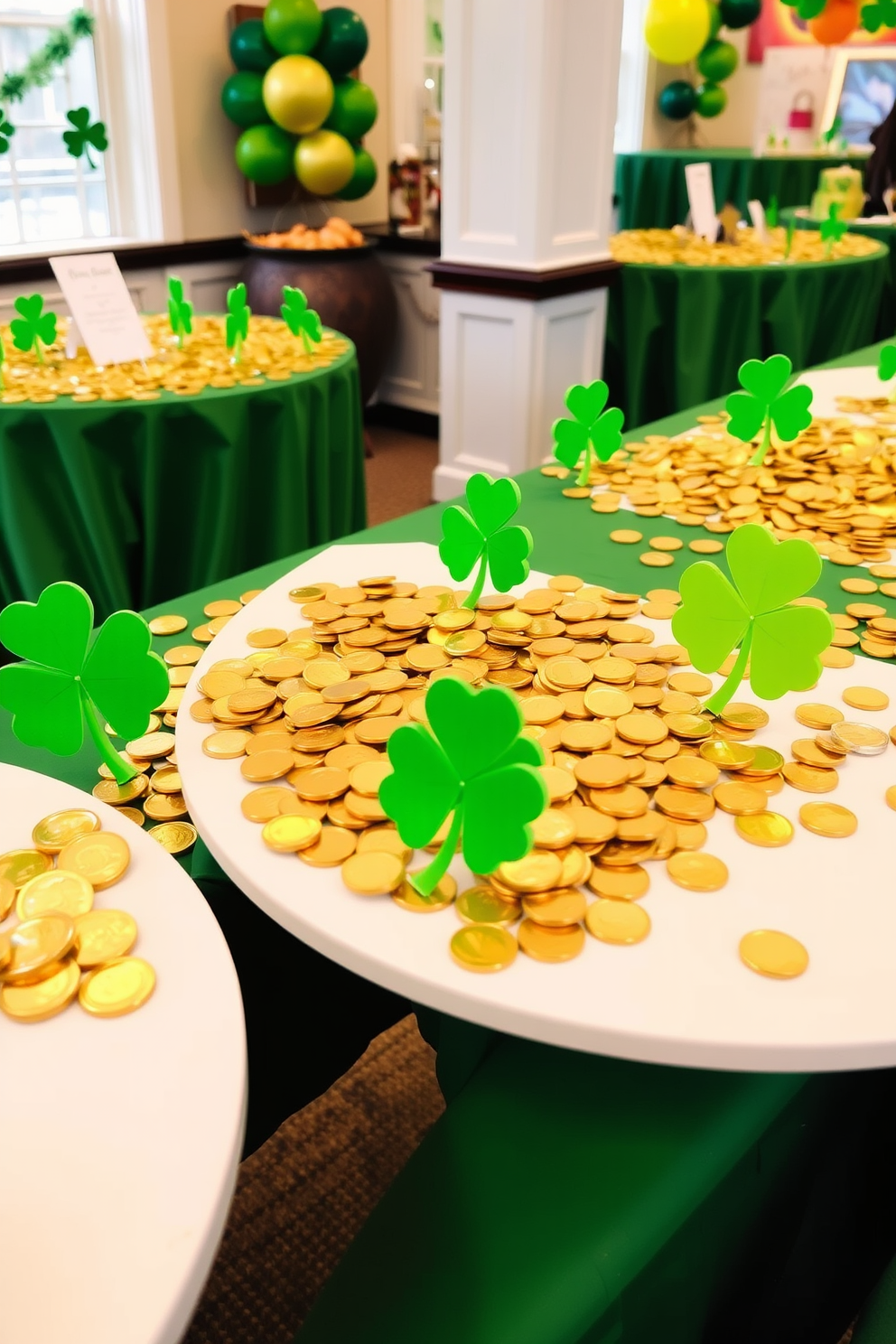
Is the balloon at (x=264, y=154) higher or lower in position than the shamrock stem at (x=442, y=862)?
higher

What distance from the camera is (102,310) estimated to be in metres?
1.98

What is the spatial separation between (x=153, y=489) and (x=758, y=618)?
1313 mm

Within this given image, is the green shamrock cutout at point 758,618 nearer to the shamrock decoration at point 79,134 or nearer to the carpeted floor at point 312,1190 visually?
the carpeted floor at point 312,1190

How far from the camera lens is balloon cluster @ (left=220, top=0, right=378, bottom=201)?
3.57m

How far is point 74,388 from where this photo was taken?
185cm

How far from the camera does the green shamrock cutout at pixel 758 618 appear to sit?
0.77m

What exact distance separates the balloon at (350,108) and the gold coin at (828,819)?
377cm

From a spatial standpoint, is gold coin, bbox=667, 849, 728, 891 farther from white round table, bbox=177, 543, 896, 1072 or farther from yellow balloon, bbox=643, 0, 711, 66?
yellow balloon, bbox=643, 0, 711, 66

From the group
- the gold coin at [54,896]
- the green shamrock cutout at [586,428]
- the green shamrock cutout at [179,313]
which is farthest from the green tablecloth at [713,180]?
the gold coin at [54,896]

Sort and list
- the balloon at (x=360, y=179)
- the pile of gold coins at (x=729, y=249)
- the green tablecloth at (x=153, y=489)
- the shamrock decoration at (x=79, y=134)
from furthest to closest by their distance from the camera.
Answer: the balloon at (x=360, y=179)
the pile of gold coins at (x=729, y=249)
the shamrock decoration at (x=79, y=134)
the green tablecloth at (x=153, y=489)

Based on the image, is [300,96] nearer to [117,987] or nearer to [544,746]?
[544,746]

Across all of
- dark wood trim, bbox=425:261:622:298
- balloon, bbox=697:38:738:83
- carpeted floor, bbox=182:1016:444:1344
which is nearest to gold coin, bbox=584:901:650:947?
carpeted floor, bbox=182:1016:444:1344

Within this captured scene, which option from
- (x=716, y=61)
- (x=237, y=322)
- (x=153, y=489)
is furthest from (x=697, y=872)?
(x=716, y=61)

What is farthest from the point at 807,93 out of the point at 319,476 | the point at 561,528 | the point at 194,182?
the point at 561,528
